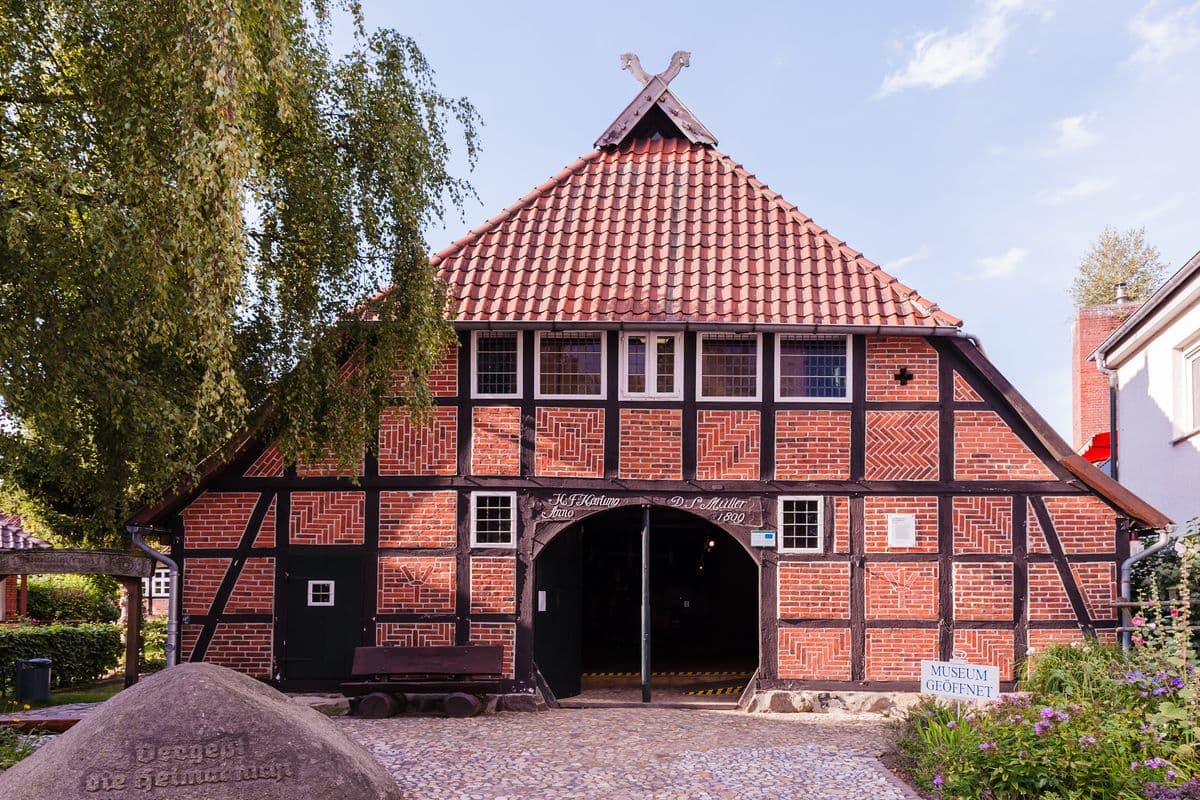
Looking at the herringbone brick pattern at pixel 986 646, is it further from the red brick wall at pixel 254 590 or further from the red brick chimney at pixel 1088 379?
the red brick chimney at pixel 1088 379

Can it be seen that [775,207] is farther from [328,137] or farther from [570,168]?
[328,137]

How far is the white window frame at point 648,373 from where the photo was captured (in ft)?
41.1

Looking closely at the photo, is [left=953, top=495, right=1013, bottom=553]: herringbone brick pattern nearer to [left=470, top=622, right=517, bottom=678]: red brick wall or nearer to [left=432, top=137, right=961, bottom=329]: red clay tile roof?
[left=432, top=137, right=961, bottom=329]: red clay tile roof

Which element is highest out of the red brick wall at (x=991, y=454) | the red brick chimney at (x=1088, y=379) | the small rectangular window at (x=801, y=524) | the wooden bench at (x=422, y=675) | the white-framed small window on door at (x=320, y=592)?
the red brick chimney at (x=1088, y=379)

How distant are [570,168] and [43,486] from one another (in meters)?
8.82

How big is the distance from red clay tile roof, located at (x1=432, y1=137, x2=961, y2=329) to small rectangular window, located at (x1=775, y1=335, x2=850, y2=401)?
0.46m

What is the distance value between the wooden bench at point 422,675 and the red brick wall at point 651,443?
2.69m

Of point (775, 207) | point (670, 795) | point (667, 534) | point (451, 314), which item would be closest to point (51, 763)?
point (670, 795)

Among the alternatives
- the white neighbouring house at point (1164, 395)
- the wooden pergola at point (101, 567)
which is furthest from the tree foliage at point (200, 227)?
the white neighbouring house at point (1164, 395)

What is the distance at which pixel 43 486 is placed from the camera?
14.9 m

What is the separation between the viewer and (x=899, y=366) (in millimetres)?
12562

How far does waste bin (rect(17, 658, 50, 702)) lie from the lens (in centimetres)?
1345

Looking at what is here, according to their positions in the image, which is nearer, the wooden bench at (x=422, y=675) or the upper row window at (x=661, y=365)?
the wooden bench at (x=422, y=675)

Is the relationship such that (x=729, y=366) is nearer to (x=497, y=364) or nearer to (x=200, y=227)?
(x=497, y=364)
